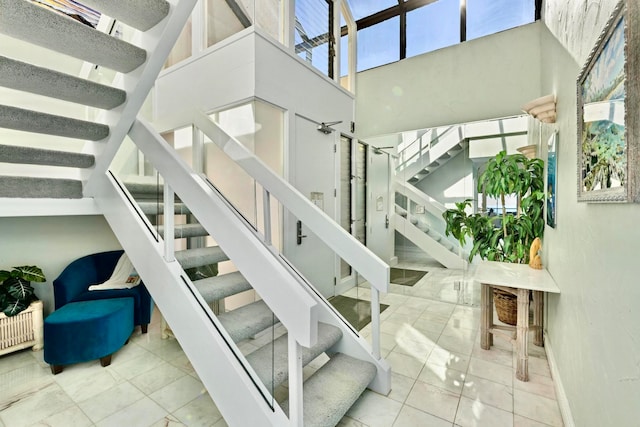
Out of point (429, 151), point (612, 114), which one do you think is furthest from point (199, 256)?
point (429, 151)

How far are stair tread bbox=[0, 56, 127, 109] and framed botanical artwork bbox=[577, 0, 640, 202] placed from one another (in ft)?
7.56

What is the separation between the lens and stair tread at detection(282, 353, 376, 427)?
1.53 m

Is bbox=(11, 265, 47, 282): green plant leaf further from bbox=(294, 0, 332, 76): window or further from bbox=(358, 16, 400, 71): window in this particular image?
bbox=(358, 16, 400, 71): window

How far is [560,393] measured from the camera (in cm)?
185

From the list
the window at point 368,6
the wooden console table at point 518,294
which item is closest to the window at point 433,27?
the window at point 368,6

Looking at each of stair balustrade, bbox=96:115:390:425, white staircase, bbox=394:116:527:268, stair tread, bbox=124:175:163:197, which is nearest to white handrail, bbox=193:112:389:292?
stair balustrade, bbox=96:115:390:425

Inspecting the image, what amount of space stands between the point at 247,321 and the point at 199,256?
545mm

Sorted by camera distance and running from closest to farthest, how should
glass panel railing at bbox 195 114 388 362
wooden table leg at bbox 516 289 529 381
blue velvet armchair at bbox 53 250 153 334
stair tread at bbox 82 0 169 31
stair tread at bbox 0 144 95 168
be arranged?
1. stair tread at bbox 82 0 169 31
2. stair tread at bbox 0 144 95 168
3. wooden table leg at bbox 516 289 529 381
4. glass panel railing at bbox 195 114 388 362
5. blue velvet armchair at bbox 53 250 153 334

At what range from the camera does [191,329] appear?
5.48 ft

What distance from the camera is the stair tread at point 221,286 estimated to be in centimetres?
176

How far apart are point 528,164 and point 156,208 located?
347 centimetres

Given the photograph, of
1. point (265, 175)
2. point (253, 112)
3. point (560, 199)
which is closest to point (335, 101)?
point (253, 112)

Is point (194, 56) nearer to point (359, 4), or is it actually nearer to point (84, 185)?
point (84, 185)

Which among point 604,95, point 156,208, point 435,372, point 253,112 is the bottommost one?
point 435,372
